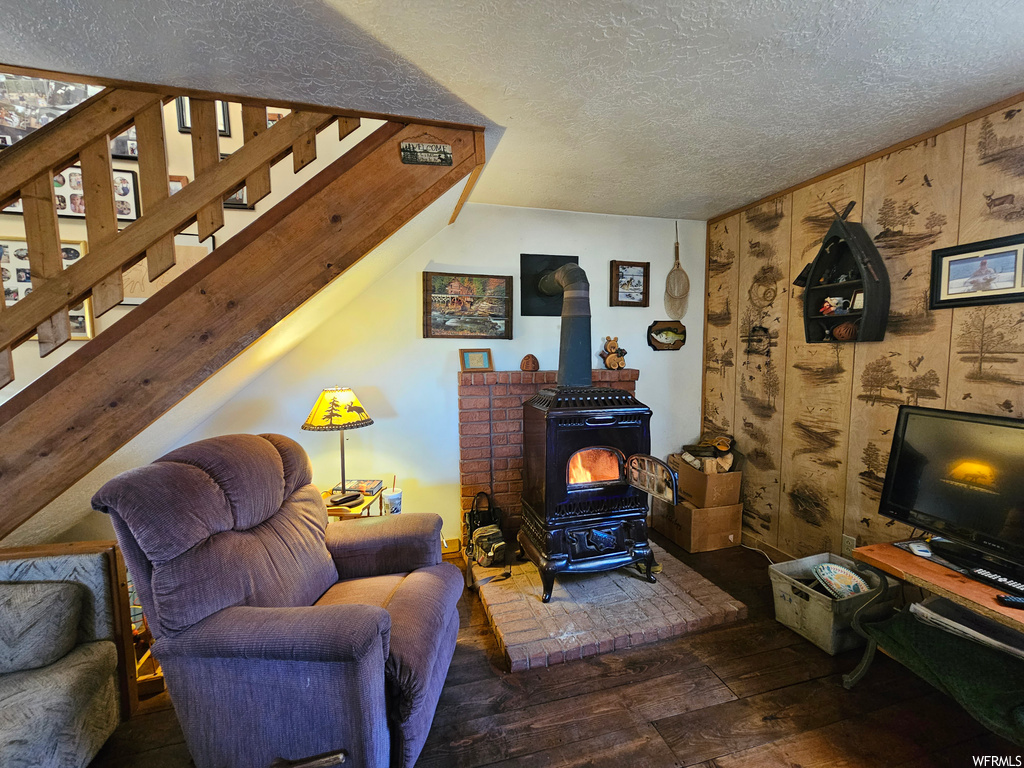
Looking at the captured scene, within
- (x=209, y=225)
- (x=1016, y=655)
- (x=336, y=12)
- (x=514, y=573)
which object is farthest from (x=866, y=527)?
(x=209, y=225)

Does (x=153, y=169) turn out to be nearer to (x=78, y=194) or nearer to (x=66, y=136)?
(x=66, y=136)

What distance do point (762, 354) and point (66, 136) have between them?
3524 millimetres

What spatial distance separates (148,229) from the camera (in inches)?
53.6

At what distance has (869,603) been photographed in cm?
176

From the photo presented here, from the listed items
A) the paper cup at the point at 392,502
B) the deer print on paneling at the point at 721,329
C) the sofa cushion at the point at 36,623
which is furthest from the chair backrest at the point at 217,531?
the deer print on paneling at the point at 721,329

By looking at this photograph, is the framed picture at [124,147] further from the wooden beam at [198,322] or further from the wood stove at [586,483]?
the wood stove at [586,483]

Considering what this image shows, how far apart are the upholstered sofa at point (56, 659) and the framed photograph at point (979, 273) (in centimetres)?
366

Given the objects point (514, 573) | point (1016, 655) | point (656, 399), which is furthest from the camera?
point (656, 399)

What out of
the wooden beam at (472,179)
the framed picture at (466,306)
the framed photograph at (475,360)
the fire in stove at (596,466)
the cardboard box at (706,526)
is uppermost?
the wooden beam at (472,179)

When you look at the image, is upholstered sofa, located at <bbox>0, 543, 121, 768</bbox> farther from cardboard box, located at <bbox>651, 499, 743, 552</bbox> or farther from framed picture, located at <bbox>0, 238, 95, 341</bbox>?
cardboard box, located at <bbox>651, 499, 743, 552</bbox>

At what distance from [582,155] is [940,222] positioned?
1.68m

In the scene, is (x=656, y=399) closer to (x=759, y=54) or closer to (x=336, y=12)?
(x=759, y=54)

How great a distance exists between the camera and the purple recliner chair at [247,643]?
3.89 ft

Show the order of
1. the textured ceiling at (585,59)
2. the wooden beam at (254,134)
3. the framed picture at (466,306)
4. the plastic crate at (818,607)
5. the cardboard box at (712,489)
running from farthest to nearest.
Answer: the cardboard box at (712,489)
the framed picture at (466,306)
the plastic crate at (818,607)
the wooden beam at (254,134)
the textured ceiling at (585,59)
